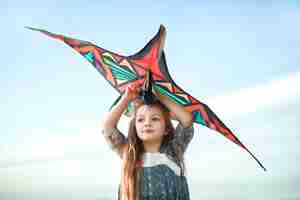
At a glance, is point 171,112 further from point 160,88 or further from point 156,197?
point 156,197

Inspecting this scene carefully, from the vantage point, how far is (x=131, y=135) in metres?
3.01

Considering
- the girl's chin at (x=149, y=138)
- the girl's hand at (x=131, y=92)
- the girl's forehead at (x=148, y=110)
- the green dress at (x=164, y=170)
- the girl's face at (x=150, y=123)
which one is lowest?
the green dress at (x=164, y=170)

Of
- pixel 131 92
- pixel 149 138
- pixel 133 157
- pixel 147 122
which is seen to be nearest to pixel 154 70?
pixel 131 92

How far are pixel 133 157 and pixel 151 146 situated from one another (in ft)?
0.55

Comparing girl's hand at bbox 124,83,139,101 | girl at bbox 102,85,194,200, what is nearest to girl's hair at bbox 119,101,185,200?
girl at bbox 102,85,194,200

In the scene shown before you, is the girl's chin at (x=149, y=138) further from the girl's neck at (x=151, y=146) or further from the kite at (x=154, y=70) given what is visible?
the kite at (x=154, y=70)

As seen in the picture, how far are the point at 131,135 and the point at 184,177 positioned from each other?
444mm

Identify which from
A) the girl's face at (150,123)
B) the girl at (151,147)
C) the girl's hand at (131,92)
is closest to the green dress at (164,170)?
the girl at (151,147)

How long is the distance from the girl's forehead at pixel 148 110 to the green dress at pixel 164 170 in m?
0.18

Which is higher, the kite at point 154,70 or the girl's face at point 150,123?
the kite at point 154,70

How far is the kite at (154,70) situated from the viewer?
118 inches

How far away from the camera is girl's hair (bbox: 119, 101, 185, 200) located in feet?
9.14

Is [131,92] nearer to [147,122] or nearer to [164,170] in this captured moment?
[147,122]

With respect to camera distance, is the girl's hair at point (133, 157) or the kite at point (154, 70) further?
the kite at point (154, 70)
